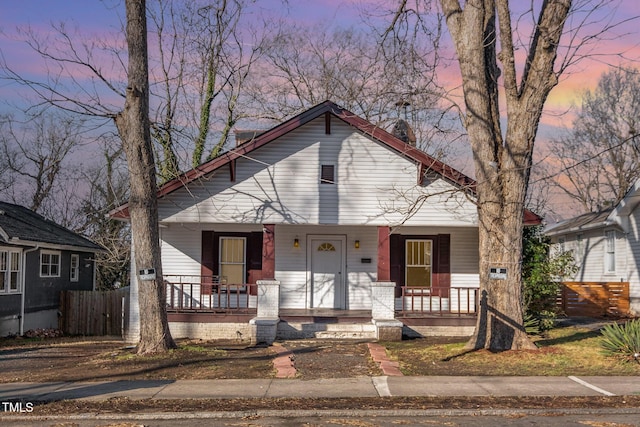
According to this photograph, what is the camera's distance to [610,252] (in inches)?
1133

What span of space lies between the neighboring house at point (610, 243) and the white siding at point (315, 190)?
19.9 feet

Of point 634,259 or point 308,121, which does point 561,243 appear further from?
point 308,121

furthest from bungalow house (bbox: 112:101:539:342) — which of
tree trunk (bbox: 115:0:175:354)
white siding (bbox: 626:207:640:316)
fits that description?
white siding (bbox: 626:207:640:316)

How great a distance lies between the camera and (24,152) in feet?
141

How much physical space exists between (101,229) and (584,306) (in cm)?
2652

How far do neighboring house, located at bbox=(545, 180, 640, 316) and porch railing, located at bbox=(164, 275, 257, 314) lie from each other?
9.83 m

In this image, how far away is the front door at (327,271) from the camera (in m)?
21.6

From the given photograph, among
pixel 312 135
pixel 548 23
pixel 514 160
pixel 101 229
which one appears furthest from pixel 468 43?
pixel 101 229

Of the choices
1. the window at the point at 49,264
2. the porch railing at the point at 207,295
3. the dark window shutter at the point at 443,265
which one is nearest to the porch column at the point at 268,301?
the porch railing at the point at 207,295

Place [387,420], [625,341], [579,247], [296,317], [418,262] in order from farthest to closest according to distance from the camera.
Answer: [579,247] < [418,262] < [296,317] < [625,341] < [387,420]

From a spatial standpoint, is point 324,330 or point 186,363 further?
point 324,330

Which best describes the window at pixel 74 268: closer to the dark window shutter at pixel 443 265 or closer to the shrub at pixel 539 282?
the dark window shutter at pixel 443 265

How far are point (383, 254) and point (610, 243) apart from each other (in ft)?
44.9

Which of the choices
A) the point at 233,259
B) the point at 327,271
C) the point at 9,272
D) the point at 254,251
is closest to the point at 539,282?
the point at 327,271
